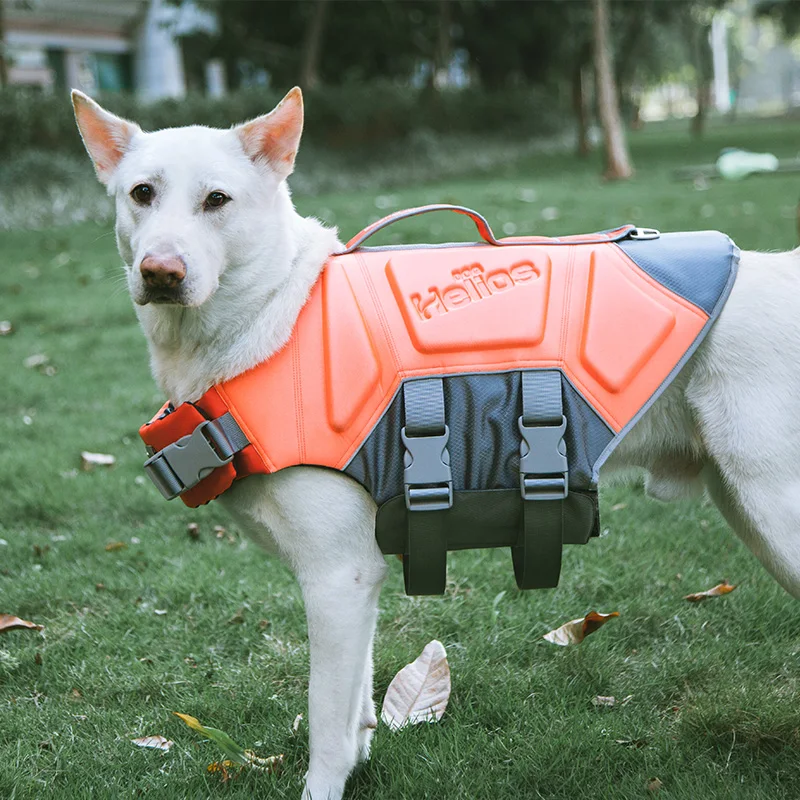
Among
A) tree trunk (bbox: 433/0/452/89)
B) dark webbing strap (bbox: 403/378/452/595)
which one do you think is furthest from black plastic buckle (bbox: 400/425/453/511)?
tree trunk (bbox: 433/0/452/89)

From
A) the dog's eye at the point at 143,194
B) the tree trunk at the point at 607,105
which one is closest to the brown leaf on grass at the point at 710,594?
the dog's eye at the point at 143,194

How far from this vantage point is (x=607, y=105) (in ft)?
58.4

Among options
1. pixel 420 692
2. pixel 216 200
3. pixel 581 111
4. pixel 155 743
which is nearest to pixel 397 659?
pixel 420 692

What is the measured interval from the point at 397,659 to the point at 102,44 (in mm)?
27426

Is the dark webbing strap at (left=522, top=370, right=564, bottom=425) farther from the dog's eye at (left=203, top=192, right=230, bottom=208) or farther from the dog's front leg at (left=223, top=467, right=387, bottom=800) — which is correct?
the dog's eye at (left=203, top=192, right=230, bottom=208)

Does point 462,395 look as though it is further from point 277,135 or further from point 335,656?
point 277,135

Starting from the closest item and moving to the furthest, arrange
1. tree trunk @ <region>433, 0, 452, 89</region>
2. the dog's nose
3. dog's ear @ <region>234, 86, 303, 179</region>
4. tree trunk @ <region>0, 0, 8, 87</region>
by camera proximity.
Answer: the dog's nose < dog's ear @ <region>234, 86, 303, 179</region> < tree trunk @ <region>0, 0, 8, 87</region> < tree trunk @ <region>433, 0, 452, 89</region>

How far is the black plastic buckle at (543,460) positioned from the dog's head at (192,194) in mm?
763

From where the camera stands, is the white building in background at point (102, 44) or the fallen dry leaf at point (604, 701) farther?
the white building in background at point (102, 44)

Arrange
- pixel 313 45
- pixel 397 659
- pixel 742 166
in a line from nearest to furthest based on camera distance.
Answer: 1. pixel 397 659
2. pixel 742 166
3. pixel 313 45

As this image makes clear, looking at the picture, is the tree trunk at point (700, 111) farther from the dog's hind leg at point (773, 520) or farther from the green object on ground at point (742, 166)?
the dog's hind leg at point (773, 520)

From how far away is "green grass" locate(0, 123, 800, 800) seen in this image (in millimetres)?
2572

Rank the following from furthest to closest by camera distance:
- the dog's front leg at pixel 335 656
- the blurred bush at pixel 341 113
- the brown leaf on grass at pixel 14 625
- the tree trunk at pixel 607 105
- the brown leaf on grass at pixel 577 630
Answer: the tree trunk at pixel 607 105 < the blurred bush at pixel 341 113 < the brown leaf on grass at pixel 14 625 < the brown leaf on grass at pixel 577 630 < the dog's front leg at pixel 335 656

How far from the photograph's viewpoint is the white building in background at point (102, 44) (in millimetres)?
25203
